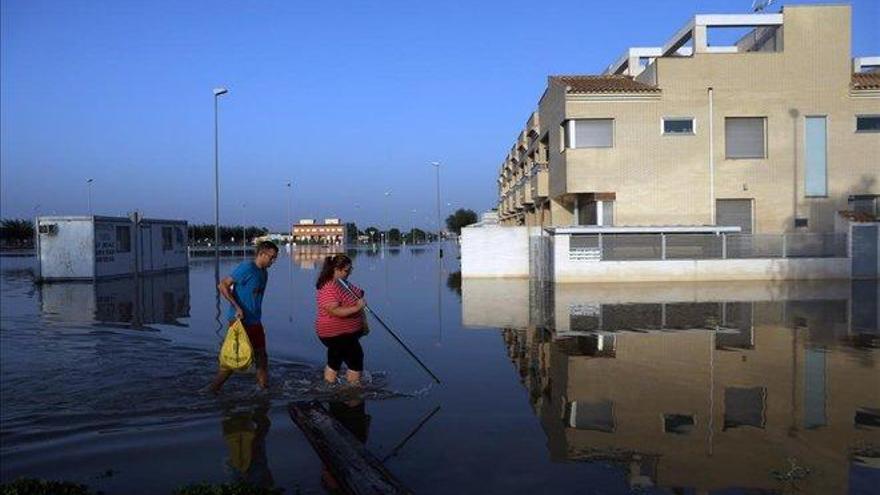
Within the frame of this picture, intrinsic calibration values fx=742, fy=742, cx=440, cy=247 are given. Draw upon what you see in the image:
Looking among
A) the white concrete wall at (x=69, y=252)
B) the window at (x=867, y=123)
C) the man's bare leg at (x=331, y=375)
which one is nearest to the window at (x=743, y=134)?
the window at (x=867, y=123)

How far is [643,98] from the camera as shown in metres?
28.2

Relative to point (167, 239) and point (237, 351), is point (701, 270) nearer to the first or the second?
point (237, 351)

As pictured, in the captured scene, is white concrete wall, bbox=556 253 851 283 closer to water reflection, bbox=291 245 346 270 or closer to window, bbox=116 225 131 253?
water reflection, bbox=291 245 346 270

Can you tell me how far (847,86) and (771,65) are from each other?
2994 mm

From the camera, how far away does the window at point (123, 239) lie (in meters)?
31.8

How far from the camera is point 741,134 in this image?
94.1 feet

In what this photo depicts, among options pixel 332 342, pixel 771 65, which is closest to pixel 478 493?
pixel 332 342

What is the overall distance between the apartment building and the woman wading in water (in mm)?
20754

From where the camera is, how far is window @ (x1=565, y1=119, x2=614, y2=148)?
→ 28297mm

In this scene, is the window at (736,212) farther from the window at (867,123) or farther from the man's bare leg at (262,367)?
the man's bare leg at (262,367)

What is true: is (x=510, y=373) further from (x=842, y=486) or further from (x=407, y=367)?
(x=842, y=486)

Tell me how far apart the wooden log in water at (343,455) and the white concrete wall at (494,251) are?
21018 millimetres

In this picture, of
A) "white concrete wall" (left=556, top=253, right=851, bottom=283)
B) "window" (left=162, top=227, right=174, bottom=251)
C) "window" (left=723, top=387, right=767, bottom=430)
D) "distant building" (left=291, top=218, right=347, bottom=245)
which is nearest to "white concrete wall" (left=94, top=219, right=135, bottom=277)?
"window" (left=162, top=227, right=174, bottom=251)

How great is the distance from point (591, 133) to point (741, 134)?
5.87 metres
